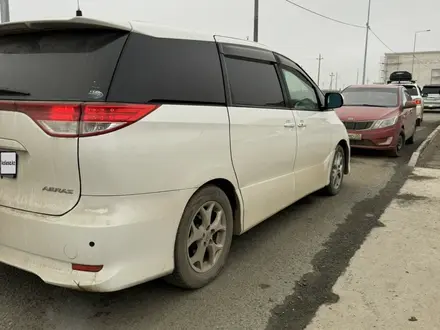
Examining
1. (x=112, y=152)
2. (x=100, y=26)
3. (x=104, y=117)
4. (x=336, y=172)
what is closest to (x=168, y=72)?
(x=100, y=26)

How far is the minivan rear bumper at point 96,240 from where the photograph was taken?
91.7 inches

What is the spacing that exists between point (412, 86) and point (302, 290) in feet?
56.0

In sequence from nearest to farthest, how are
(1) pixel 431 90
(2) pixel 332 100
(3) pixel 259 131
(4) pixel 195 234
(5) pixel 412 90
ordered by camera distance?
(4) pixel 195 234 → (3) pixel 259 131 → (2) pixel 332 100 → (5) pixel 412 90 → (1) pixel 431 90

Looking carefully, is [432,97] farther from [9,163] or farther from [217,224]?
[9,163]

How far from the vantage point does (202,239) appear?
9.95 feet

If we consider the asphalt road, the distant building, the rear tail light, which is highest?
the distant building

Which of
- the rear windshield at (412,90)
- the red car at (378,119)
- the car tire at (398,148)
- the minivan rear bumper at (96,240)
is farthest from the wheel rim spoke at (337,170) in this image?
the rear windshield at (412,90)

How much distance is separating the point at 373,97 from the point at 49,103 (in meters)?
8.91

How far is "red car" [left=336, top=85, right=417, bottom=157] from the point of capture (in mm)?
8781

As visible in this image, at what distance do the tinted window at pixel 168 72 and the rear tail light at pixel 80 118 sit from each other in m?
0.09

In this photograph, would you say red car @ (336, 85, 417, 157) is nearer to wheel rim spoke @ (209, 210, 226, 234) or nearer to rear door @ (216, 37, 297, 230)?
rear door @ (216, 37, 297, 230)

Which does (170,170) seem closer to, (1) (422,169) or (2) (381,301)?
(2) (381,301)

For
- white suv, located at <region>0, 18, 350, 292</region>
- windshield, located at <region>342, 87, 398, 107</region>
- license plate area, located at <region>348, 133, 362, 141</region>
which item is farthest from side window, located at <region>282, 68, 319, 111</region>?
windshield, located at <region>342, 87, 398, 107</region>

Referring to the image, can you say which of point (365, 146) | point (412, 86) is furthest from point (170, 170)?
point (412, 86)
